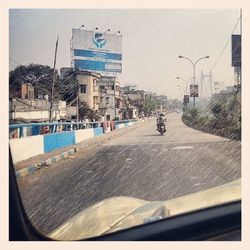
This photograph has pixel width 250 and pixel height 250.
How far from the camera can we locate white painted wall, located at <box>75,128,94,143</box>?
208 centimetres

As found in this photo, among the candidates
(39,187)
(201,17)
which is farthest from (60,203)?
(201,17)

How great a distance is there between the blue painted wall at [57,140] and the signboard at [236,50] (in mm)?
1012

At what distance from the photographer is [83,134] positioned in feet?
6.88

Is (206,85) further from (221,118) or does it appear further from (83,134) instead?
(83,134)

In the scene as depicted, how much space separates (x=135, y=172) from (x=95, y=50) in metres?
0.73

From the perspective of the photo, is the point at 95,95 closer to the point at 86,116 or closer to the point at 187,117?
the point at 86,116

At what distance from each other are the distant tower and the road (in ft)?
0.72

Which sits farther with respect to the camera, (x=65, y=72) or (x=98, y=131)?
(x=98, y=131)

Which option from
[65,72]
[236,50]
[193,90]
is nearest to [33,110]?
[65,72]

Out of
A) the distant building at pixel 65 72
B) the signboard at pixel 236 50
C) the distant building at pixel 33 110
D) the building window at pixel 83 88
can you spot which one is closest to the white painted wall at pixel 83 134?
the distant building at pixel 33 110

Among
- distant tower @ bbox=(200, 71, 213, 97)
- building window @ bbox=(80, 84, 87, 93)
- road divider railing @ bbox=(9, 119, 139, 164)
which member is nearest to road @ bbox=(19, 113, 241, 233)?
road divider railing @ bbox=(9, 119, 139, 164)

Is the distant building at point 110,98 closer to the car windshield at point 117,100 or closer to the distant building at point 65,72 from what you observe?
the car windshield at point 117,100

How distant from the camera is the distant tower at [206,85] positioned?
1.99 metres

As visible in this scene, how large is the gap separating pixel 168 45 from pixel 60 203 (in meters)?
1.08
